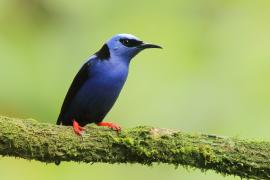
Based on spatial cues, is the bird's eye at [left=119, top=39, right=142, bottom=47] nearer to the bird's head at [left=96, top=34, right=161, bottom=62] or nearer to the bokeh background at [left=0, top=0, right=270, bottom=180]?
the bird's head at [left=96, top=34, right=161, bottom=62]

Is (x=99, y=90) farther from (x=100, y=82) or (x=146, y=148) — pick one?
(x=146, y=148)

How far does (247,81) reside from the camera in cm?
578

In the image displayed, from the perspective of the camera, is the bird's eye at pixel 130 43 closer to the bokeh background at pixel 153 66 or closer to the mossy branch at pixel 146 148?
the bokeh background at pixel 153 66

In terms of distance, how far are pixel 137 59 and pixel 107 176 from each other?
53.1 inches

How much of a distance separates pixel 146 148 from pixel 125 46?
1.75m

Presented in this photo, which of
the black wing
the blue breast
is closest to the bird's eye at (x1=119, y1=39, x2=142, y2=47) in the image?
the blue breast

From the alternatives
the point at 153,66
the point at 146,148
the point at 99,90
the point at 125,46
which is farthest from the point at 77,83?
the point at 146,148

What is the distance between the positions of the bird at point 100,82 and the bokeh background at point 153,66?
0.15m

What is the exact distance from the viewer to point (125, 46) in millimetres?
5980

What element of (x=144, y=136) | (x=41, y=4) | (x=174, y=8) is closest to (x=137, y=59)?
(x=174, y=8)

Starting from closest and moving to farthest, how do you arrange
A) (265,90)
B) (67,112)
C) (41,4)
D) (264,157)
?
(264,157) → (265,90) → (67,112) → (41,4)

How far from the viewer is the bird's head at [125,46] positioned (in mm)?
5918

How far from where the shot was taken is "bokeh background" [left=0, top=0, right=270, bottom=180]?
18.6ft

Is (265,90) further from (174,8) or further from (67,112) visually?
(67,112)
